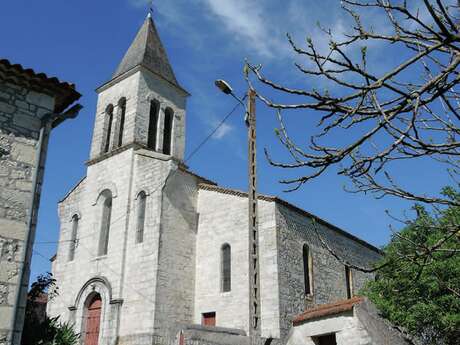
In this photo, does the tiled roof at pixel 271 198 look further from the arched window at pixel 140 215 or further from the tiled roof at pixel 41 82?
the tiled roof at pixel 41 82

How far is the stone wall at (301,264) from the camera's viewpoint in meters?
16.8

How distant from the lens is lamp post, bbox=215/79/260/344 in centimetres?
895

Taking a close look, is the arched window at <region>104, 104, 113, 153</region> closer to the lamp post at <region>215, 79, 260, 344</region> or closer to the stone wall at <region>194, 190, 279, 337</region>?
the stone wall at <region>194, 190, 279, 337</region>

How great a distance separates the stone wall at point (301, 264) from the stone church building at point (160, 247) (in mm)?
47

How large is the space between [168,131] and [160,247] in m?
7.14

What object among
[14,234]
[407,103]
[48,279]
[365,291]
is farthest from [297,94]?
[365,291]

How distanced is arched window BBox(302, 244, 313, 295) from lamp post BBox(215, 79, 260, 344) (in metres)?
9.14

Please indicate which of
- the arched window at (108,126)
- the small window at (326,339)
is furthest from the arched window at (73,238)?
the small window at (326,339)

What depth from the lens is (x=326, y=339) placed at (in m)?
13.2

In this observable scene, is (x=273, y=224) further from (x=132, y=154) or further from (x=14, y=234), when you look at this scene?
(x=14, y=234)

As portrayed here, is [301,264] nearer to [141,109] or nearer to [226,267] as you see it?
[226,267]

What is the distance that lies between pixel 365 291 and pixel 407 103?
15255mm

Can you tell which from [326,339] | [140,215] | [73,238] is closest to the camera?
[326,339]

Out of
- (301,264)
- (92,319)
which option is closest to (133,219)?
(92,319)
